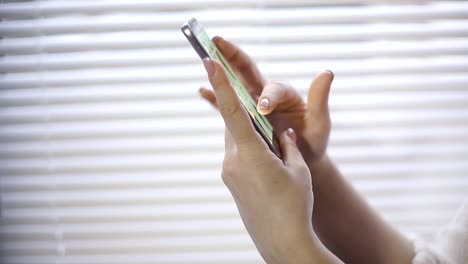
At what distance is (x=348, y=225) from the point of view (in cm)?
89

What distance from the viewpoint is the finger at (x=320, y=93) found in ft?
2.69

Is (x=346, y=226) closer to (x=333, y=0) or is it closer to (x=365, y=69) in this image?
(x=365, y=69)

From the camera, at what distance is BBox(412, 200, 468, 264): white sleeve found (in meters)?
0.83

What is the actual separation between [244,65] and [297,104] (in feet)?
0.41

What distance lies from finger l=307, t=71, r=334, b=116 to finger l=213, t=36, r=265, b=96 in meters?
0.10

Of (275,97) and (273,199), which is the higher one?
(275,97)

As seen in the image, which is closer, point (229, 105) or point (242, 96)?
point (229, 105)

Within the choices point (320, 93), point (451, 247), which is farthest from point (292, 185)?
point (451, 247)

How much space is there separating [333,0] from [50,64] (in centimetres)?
61

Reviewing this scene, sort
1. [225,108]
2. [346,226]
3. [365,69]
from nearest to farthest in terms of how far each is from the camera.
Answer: [225,108] → [346,226] → [365,69]

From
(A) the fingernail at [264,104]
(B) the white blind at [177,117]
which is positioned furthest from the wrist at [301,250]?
(B) the white blind at [177,117]

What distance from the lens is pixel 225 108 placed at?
587mm

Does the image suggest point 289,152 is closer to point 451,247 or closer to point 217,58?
point 217,58

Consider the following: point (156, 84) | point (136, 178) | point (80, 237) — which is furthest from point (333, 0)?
point (80, 237)
